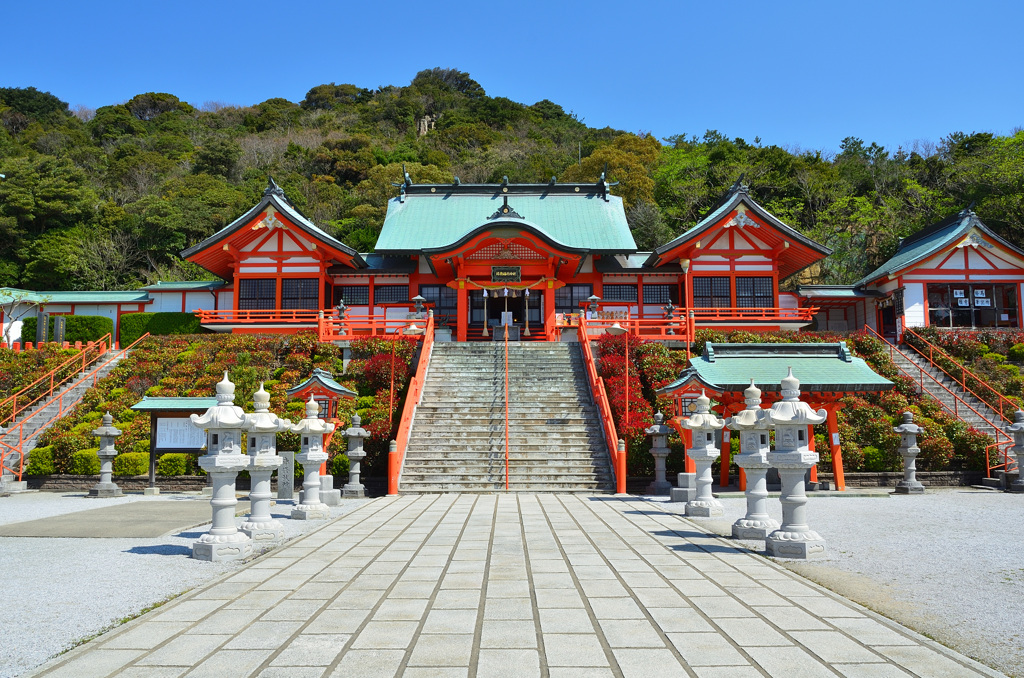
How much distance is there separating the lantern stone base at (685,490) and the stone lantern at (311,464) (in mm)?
6628

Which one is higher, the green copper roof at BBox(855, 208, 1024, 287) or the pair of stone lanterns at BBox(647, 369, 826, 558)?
the green copper roof at BBox(855, 208, 1024, 287)

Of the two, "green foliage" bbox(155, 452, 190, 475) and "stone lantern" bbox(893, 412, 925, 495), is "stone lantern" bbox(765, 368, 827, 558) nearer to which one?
"stone lantern" bbox(893, 412, 925, 495)

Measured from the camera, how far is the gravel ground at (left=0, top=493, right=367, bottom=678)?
4.71 metres

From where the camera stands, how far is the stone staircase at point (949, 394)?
60.1 ft

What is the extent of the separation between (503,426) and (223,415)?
9968mm

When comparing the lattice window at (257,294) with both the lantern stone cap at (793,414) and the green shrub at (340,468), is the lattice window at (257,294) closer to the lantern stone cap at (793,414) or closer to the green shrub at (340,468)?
the green shrub at (340,468)

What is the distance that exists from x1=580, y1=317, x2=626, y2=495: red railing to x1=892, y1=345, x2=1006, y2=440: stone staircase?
A: 32.6 ft

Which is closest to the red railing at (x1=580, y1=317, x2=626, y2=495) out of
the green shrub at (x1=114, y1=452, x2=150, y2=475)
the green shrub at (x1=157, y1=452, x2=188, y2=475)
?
the green shrub at (x1=157, y1=452, x2=188, y2=475)

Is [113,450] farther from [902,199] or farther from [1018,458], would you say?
[902,199]

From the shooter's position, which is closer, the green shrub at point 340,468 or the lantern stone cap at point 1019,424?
the lantern stone cap at point 1019,424

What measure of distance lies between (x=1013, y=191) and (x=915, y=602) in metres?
36.2

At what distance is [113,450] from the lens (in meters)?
15.5

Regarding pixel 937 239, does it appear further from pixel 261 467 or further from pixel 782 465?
pixel 261 467

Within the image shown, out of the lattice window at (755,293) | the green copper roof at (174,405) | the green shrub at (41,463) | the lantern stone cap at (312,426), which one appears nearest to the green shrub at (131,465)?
the green copper roof at (174,405)
